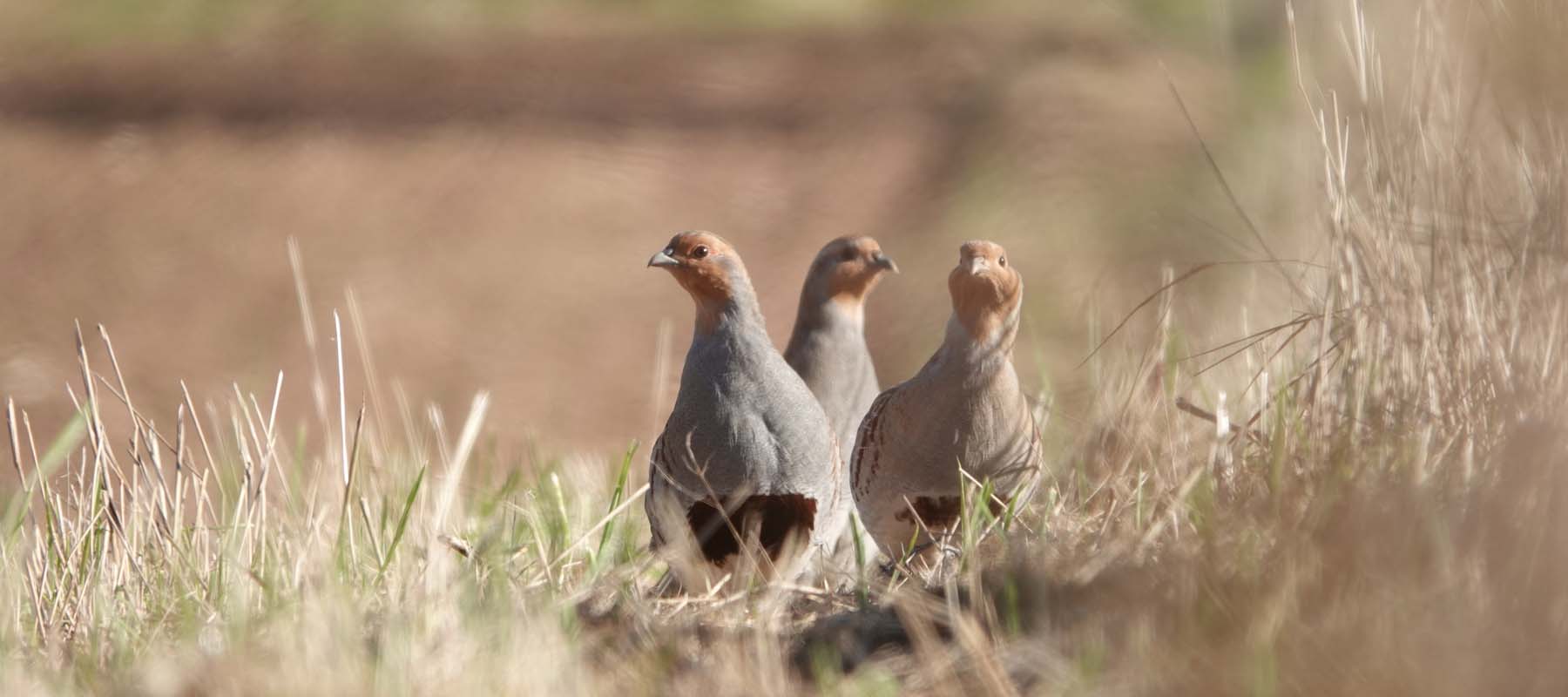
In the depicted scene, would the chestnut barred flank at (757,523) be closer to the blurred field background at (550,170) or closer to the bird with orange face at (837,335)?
the bird with orange face at (837,335)

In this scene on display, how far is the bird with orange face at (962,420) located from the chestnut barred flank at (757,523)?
15 centimetres

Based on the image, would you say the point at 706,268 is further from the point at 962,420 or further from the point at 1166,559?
the point at 1166,559

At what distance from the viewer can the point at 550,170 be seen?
34.2ft

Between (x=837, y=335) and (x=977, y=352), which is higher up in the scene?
(x=977, y=352)

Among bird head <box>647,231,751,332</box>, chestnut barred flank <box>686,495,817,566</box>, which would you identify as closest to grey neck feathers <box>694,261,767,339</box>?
bird head <box>647,231,751,332</box>

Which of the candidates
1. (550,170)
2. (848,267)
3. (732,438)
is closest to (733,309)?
(732,438)

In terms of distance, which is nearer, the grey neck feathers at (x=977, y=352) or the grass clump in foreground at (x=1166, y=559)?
the grass clump in foreground at (x=1166, y=559)

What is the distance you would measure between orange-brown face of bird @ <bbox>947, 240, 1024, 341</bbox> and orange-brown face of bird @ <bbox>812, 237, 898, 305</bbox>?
496mm

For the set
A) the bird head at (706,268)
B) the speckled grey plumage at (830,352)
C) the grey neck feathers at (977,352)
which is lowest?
the speckled grey plumage at (830,352)

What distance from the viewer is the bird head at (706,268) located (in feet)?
8.13

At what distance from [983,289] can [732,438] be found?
46 centimetres

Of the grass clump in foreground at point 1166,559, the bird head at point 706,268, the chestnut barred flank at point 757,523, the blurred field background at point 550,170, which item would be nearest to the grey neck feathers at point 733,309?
the bird head at point 706,268

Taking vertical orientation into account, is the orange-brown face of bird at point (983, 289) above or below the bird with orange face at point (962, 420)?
above

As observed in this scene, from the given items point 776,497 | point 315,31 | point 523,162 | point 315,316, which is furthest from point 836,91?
point 776,497
